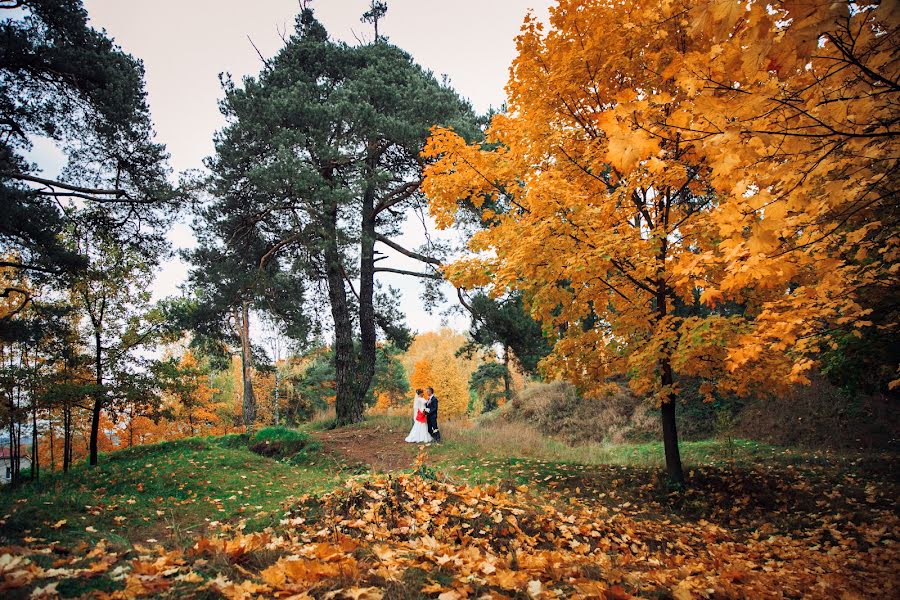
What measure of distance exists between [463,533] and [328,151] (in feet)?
32.5

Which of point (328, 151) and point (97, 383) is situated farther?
point (328, 151)

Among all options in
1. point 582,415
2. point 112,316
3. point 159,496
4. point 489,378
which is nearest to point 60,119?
point 112,316

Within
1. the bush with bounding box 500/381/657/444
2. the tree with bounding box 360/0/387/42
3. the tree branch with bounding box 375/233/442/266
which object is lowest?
the bush with bounding box 500/381/657/444

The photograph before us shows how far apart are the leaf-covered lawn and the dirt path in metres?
1.25

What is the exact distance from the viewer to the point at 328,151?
10781 mm

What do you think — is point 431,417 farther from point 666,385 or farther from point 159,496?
point 666,385

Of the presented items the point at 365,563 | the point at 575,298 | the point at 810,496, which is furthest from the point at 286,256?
the point at 810,496

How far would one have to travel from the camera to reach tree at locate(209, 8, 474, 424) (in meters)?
10.6

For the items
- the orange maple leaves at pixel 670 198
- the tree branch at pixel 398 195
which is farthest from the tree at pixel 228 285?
the orange maple leaves at pixel 670 198

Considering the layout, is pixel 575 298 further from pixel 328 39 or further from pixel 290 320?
pixel 328 39

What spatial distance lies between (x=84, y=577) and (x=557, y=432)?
17688 millimetres

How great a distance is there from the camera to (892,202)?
13.4 feet

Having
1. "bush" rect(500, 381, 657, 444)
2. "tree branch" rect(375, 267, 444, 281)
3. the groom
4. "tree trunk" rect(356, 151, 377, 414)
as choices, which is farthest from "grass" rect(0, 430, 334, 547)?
"bush" rect(500, 381, 657, 444)

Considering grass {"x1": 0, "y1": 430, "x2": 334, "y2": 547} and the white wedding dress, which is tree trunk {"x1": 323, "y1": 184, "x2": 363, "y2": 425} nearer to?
grass {"x1": 0, "y1": 430, "x2": 334, "y2": 547}
